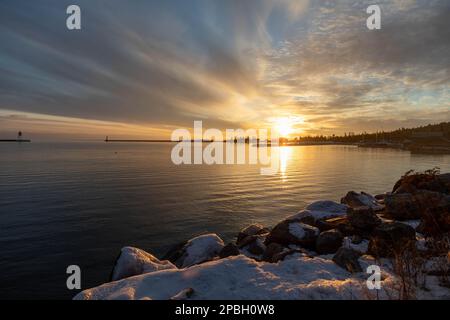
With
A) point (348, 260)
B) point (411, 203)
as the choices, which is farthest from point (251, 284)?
point (411, 203)

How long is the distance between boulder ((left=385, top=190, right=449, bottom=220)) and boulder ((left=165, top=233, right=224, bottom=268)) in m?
10.0

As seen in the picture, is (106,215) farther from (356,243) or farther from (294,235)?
(356,243)

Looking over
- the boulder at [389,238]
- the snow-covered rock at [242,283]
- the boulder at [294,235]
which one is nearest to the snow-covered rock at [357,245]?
the boulder at [389,238]

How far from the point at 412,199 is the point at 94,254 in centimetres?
1769

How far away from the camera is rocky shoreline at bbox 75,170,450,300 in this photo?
673cm

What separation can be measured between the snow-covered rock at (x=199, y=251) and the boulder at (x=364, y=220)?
6.39 m

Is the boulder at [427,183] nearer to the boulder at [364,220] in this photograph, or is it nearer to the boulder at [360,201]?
the boulder at [360,201]

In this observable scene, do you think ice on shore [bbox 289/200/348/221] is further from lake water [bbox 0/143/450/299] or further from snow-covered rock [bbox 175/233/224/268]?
snow-covered rock [bbox 175/233/224/268]

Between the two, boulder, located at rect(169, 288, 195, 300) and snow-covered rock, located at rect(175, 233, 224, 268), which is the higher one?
boulder, located at rect(169, 288, 195, 300)

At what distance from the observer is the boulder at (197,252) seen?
11.9 metres

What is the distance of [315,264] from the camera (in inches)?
353

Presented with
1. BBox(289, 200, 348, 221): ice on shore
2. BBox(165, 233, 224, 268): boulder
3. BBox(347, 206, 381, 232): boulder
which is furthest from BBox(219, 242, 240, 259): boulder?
BBox(347, 206, 381, 232): boulder
